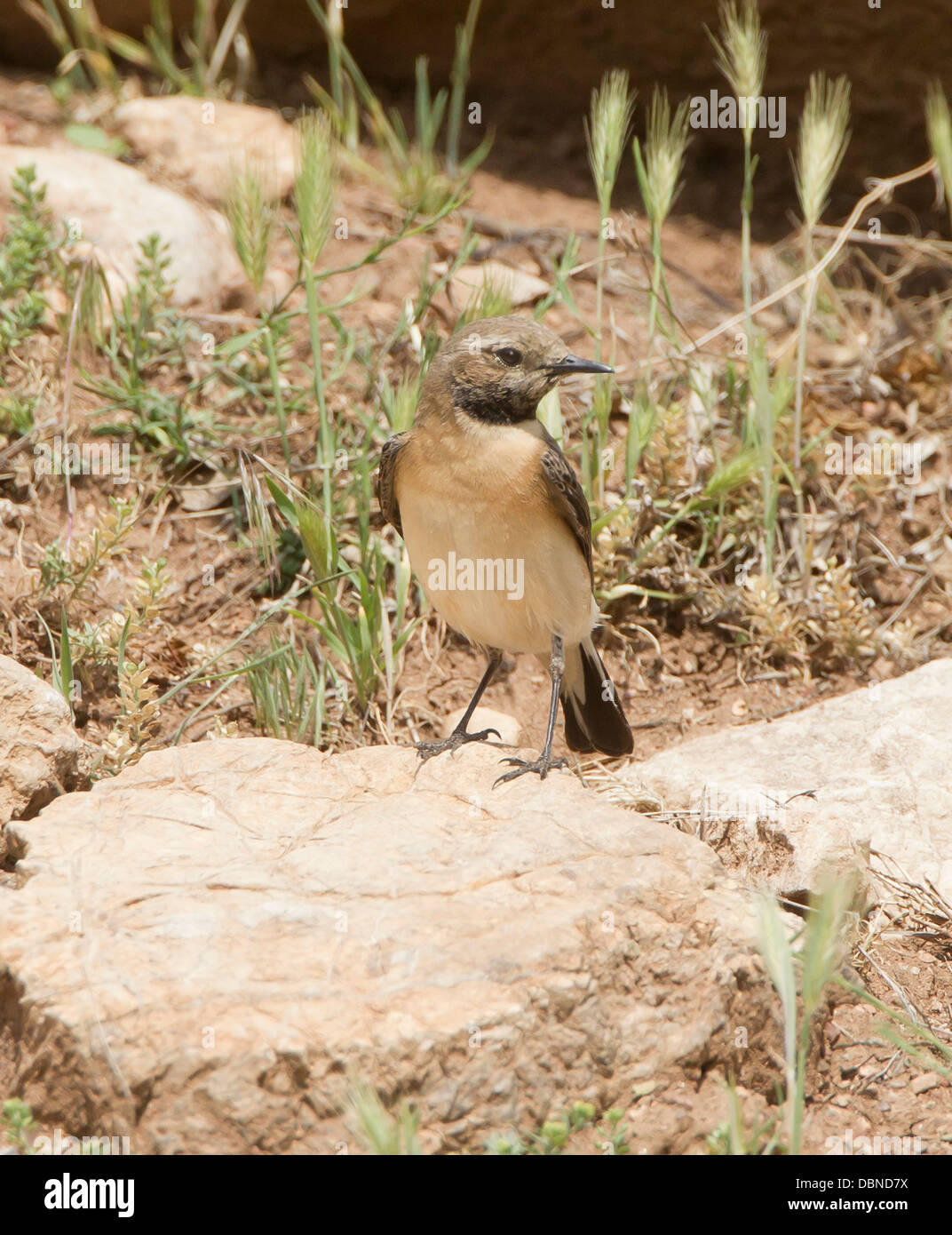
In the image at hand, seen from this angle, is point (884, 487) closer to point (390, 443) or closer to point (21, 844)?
point (390, 443)

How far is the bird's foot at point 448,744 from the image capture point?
495cm

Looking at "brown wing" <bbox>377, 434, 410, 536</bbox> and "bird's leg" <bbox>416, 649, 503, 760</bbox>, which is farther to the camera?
"brown wing" <bbox>377, 434, 410, 536</bbox>

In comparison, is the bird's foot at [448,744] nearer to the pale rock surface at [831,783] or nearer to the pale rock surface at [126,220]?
the pale rock surface at [831,783]

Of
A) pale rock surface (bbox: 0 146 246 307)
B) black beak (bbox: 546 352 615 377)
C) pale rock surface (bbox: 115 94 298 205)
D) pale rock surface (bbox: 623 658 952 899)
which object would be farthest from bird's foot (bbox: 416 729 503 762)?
pale rock surface (bbox: 115 94 298 205)

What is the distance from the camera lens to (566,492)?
5.16m

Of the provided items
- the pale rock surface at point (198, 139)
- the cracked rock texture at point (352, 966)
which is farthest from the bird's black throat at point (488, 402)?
the pale rock surface at point (198, 139)

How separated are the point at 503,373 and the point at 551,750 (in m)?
1.50

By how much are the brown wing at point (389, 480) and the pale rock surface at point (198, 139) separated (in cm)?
340

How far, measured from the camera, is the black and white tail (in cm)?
576

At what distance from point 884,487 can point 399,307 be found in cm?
300

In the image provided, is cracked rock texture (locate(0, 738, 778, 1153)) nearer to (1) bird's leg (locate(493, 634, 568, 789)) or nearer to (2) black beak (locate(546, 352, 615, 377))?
(1) bird's leg (locate(493, 634, 568, 789))

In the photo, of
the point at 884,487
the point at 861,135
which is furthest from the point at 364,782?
the point at 861,135

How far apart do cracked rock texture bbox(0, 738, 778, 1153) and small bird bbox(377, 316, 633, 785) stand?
982mm

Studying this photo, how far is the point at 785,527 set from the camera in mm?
6941
